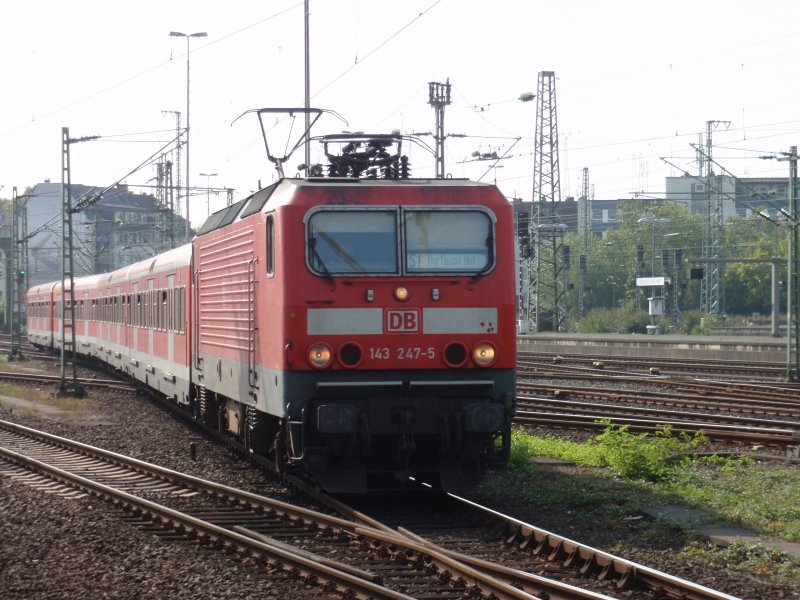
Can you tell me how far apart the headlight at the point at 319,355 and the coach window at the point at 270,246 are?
2.98 ft

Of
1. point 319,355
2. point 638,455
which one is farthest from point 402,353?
point 638,455

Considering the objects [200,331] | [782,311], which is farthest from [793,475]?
[782,311]

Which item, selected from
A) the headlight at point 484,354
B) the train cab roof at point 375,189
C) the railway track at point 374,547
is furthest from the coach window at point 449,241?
the railway track at point 374,547

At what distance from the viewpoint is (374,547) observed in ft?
29.5

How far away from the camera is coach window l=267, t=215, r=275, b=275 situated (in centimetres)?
1088

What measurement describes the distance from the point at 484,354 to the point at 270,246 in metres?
2.30

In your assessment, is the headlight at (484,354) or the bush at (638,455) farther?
the bush at (638,455)

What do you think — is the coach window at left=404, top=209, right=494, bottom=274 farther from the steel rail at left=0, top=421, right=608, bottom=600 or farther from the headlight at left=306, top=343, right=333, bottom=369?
the steel rail at left=0, top=421, right=608, bottom=600

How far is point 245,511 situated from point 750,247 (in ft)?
252

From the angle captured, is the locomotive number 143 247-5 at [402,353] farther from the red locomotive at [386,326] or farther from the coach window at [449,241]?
the coach window at [449,241]

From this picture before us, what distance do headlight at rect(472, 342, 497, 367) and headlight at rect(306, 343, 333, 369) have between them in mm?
1361

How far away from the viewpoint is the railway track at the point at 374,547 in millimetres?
7531

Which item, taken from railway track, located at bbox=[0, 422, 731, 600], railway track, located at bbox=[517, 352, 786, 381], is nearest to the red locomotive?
railway track, located at bbox=[0, 422, 731, 600]

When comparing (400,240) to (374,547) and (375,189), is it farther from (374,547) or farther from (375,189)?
(374,547)
